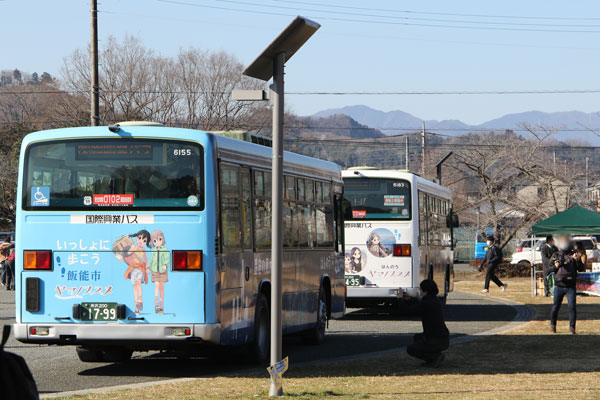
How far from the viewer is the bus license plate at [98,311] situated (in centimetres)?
1207

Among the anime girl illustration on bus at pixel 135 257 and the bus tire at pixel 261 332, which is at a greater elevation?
the anime girl illustration on bus at pixel 135 257

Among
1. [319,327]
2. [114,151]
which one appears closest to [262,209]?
[114,151]

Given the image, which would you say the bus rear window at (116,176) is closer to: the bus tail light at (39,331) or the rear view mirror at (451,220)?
the bus tail light at (39,331)

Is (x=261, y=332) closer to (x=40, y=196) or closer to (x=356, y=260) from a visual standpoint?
(x=40, y=196)

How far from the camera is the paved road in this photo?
12.4 m

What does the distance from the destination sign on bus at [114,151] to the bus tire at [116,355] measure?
3.03 m

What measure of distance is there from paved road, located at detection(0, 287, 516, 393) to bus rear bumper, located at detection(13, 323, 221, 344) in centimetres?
48

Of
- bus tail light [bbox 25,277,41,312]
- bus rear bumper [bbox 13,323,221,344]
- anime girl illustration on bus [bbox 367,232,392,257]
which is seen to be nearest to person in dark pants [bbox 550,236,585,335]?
anime girl illustration on bus [bbox 367,232,392,257]

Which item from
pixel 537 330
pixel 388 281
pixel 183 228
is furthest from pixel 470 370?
pixel 388 281

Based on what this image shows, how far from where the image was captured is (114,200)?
40.0 ft

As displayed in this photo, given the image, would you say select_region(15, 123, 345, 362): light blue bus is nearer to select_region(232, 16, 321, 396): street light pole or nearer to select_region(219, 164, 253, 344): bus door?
select_region(219, 164, 253, 344): bus door

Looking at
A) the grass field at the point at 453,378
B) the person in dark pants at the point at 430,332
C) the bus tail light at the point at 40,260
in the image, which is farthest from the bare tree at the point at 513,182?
the bus tail light at the point at 40,260

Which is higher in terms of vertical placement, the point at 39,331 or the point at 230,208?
the point at 230,208

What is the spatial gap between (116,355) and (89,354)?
0.46 meters
